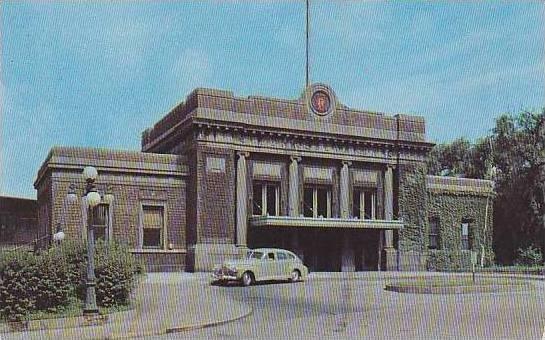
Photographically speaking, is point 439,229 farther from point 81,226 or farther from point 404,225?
point 81,226

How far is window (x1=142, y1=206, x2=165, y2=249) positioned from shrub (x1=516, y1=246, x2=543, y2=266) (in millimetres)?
26194

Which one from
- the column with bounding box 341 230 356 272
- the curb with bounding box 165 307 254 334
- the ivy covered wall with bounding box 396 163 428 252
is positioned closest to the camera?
the curb with bounding box 165 307 254 334

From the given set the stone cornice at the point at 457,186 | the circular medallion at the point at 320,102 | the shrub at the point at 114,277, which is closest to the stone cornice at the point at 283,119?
the circular medallion at the point at 320,102

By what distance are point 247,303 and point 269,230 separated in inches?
692

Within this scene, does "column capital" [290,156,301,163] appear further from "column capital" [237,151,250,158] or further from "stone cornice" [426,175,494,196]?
"stone cornice" [426,175,494,196]

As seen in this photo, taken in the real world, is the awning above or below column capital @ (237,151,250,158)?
below

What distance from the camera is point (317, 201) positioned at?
127 ft

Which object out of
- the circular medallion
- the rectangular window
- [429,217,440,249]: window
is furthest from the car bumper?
Answer: [429,217,440,249]: window

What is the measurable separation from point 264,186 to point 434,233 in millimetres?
12258

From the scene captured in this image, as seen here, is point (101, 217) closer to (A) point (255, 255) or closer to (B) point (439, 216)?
(A) point (255, 255)

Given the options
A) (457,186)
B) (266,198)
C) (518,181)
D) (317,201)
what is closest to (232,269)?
(266,198)

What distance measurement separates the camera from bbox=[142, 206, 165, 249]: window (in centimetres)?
3500

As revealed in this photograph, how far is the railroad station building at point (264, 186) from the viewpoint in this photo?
3459 cm

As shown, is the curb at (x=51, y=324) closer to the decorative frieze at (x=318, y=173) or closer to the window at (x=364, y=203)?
the decorative frieze at (x=318, y=173)
